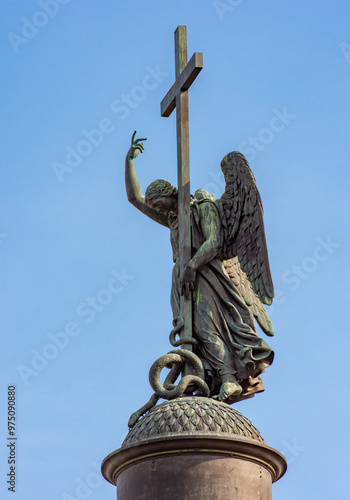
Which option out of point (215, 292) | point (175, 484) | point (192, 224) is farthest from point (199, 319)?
point (175, 484)

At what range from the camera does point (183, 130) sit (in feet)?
38.5

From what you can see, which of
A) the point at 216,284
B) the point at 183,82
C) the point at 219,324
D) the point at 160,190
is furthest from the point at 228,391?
the point at 183,82

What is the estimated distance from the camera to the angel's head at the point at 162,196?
37.7 ft

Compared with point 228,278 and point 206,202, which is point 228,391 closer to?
point 228,278

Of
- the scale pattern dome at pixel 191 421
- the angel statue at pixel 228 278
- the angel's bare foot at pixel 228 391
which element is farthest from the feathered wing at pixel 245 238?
the scale pattern dome at pixel 191 421

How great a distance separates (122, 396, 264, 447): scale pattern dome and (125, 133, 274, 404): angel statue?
1.38 feet

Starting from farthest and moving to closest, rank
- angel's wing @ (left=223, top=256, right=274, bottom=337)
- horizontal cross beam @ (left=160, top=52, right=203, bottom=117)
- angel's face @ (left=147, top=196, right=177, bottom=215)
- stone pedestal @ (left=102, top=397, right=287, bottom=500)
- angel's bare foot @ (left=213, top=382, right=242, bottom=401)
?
horizontal cross beam @ (left=160, top=52, right=203, bottom=117)
angel's face @ (left=147, top=196, right=177, bottom=215)
angel's wing @ (left=223, top=256, right=274, bottom=337)
angel's bare foot @ (left=213, top=382, right=242, bottom=401)
stone pedestal @ (left=102, top=397, right=287, bottom=500)

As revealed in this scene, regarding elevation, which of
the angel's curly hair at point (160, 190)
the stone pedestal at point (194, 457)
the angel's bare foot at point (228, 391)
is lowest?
the stone pedestal at point (194, 457)

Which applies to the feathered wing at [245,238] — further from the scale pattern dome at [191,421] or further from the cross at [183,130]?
the scale pattern dome at [191,421]

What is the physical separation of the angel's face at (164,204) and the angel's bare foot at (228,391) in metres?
1.96

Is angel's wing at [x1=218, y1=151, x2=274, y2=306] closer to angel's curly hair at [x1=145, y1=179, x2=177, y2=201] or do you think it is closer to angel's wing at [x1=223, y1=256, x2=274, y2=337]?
angel's wing at [x1=223, y1=256, x2=274, y2=337]

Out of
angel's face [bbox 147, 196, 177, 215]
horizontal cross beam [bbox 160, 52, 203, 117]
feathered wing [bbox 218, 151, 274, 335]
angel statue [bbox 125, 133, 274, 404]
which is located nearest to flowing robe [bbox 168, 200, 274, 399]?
angel statue [bbox 125, 133, 274, 404]

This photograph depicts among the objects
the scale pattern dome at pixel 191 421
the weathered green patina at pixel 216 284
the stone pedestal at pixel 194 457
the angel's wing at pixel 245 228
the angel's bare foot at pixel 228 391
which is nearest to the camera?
the stone pedestal at pixel 194 457

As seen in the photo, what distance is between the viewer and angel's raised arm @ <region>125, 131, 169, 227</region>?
11711 millimetres
